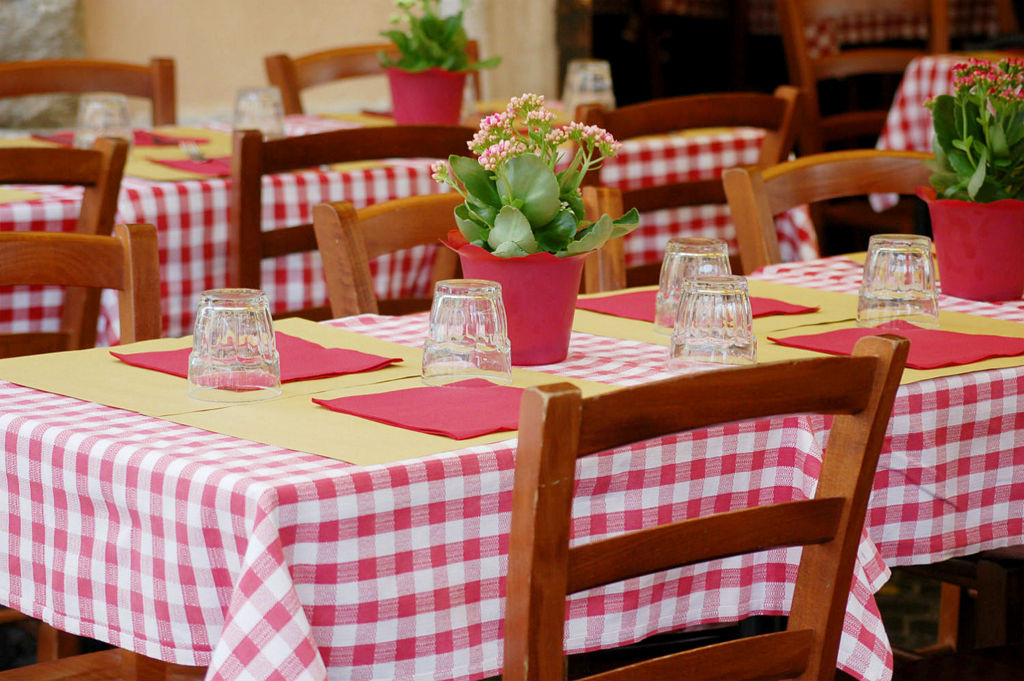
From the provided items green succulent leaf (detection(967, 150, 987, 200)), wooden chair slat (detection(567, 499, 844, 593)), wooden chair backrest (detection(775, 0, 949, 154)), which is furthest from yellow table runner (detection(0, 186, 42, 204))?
wooden chair backrest (detection(775, 0, 949, 154))

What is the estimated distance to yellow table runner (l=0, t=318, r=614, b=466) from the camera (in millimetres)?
1324

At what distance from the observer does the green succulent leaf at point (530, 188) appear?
1641mm

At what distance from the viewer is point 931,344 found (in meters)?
1.75

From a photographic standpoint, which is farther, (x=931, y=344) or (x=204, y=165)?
(x=204, y=165)

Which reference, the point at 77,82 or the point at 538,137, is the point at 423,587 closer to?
the point at 538,137

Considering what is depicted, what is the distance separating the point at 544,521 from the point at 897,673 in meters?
0.76

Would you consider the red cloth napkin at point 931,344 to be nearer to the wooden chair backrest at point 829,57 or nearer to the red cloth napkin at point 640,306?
Answer: the red cloth napkin at point 640,306

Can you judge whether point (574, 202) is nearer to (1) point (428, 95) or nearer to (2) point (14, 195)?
(2) point (14, 195)

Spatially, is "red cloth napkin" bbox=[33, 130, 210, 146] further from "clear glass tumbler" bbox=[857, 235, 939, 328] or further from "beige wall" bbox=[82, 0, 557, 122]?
"clear glass tumbler" bbox=[857, 235, 939, 328]

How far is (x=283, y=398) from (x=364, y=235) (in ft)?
2.18

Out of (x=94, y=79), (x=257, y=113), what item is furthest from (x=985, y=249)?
(x=94, y=79)

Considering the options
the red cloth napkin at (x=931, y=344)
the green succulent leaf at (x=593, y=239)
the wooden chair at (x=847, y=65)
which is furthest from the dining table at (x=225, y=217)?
the red cloth napkin at (x=931, y=344)

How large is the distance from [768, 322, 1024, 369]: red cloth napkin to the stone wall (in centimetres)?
309

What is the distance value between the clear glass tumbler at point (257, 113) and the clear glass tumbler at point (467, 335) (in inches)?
69.1
